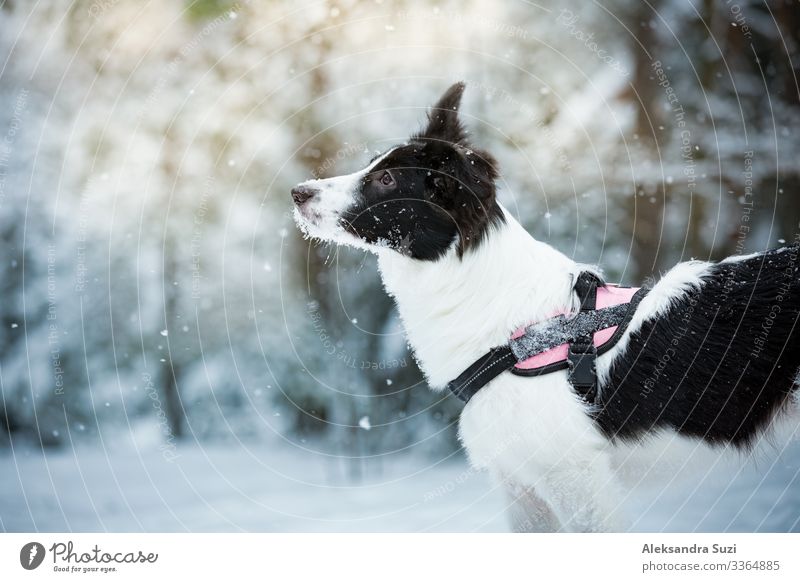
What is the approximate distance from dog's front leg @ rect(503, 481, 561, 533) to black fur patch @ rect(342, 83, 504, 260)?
761mm

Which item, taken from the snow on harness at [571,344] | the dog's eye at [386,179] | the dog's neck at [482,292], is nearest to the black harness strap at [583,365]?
the snow on harness at [571,344]

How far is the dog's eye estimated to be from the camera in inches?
82.3

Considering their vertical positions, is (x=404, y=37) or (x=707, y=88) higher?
(x=404, y=37)

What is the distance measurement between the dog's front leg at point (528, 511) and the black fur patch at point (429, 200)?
29.9 inches

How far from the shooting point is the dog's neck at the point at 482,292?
2.03 metres

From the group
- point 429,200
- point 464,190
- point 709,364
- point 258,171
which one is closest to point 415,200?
point 429,200

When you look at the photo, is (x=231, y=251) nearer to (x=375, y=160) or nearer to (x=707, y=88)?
(x=375, y=160)

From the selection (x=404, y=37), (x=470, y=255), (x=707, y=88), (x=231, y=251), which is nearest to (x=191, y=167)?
(x=231, y=251)

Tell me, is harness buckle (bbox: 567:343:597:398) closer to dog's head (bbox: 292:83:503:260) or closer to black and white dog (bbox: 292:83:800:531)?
black and white dog (bbox: 292:83:800:531)

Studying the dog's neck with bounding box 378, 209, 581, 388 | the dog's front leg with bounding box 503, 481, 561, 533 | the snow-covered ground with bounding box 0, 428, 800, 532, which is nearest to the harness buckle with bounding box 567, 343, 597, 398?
the dog's neck with bounding box 378, 209, 581, 388

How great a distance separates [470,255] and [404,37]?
1.22 metres

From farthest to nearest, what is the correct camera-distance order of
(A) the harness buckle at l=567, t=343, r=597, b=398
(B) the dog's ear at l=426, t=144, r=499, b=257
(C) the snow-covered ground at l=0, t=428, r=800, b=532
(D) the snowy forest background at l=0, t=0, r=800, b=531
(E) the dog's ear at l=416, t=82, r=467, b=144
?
1. (D) the snowy forest background at l=0, t=0, r=800, b=531
2. (C) the snow-covered ground at l=0, t=428, r=800, b=532
3. (E) the dog's ear at l=416, t=82, r=467, b=144
4. (B) the dog's ear at l=426, t=144, r=499, b=257
5. (A) the harness buckle at l=567, t=343, r=597, b=398

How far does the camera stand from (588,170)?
285 cm
